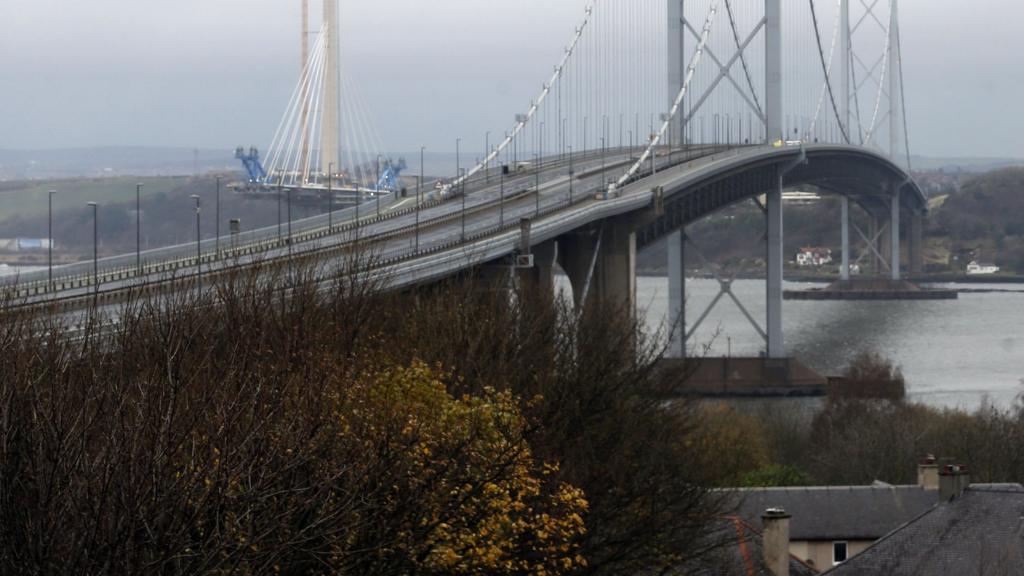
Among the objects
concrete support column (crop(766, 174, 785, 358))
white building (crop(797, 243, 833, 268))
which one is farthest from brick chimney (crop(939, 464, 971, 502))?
white building (crop(797, 243, 833, 268))

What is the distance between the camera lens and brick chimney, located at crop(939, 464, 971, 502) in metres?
15.2

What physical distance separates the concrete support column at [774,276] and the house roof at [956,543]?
2674 centimetres

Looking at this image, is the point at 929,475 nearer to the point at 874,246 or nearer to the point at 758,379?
the point at 758,379

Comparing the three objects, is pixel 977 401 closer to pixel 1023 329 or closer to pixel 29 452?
pixel 1023 329

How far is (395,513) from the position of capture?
8766 millimetres

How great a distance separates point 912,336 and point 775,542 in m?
38.6

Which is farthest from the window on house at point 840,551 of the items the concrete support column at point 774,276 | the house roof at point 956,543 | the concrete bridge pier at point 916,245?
the concrete bridge pier at point 916,245

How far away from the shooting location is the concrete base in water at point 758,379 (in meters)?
37.9

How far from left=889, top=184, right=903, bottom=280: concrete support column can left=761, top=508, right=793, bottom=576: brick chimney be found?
169 feet

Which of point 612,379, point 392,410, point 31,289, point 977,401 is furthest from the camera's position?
point 977,401

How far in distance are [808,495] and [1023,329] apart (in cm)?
A: 3970

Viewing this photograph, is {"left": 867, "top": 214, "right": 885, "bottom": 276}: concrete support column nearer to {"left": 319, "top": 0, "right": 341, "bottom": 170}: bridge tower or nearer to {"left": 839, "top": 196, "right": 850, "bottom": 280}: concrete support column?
{"left": 839, "top": 196, "right": 850, "bottom": 280}: concrete support column

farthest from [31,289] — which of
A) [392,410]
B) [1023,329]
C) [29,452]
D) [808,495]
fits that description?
[1023,329]

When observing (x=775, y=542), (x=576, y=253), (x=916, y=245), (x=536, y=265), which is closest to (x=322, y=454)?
(x=775, y=542)
